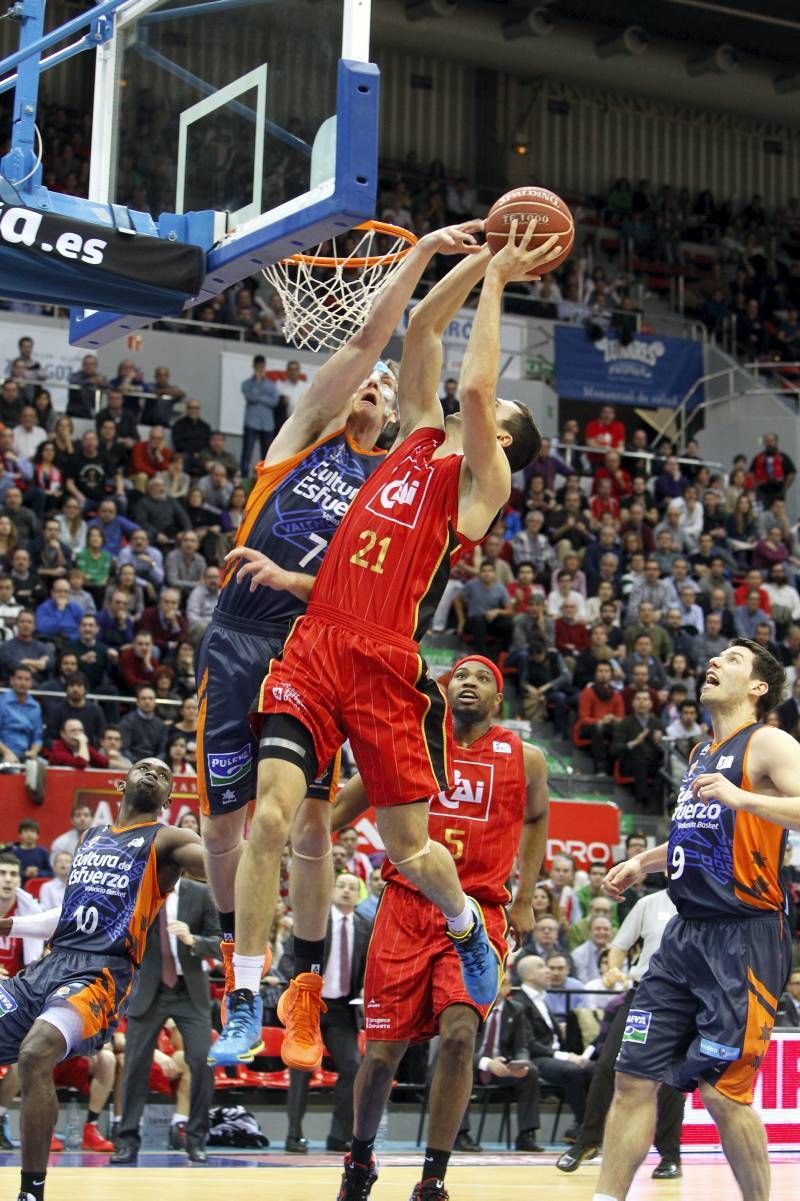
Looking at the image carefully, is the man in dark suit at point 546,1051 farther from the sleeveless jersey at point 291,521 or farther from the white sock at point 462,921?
the sleeveless jersey at point 291,521

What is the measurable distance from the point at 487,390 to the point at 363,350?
843mm

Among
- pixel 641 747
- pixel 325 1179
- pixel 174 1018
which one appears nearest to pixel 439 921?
pixel 325 1179

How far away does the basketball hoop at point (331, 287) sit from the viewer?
818cm

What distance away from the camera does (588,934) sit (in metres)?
15.4

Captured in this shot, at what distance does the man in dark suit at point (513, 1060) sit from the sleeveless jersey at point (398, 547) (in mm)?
7191

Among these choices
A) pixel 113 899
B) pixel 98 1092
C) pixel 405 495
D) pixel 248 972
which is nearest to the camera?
pixel 248 972

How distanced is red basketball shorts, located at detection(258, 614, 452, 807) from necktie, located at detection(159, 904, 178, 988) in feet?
16.1

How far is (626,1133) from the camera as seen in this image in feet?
23.2

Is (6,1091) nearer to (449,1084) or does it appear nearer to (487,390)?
(449,1084)

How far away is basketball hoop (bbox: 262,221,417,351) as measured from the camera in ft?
26.8

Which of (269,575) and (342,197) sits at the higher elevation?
(342,197)

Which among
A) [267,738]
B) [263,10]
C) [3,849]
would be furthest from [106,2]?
[3,849]

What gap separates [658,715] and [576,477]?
5434 millimetres

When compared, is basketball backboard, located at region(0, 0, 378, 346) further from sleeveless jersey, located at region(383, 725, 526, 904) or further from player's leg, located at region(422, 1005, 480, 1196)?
player's leg, located at region(422, 1005, 480, 1196)
